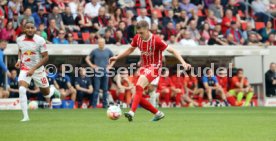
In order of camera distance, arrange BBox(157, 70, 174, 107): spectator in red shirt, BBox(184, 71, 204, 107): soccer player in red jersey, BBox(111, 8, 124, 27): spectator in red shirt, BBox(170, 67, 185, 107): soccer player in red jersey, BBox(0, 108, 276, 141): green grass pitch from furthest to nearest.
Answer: BBox(111, 8, 124, 27): spectator in red shirt, BBox(184, 71, 204, 107): soccer player in red jersey, BBox(170, 67, 185, 107): soccer player in red jersey, BBox(157, 70, 174, 107): spectator in red shirt, BBox(0, 108, 276, 141): green grass pitch

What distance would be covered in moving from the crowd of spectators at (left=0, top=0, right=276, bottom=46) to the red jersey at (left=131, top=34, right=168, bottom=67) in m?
9.64

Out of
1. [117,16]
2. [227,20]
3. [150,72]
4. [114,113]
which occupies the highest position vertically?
[117,16]

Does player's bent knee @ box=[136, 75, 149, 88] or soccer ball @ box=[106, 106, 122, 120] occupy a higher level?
player's bent knee @ box=[136, 75, 149, 88]

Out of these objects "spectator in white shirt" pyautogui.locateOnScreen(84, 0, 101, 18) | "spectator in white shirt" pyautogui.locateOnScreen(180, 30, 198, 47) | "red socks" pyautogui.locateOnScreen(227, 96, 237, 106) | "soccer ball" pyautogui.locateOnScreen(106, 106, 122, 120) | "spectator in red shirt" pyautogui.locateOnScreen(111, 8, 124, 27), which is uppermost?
"spectator in white shirt" pyautogui.locateOnScreen(84, 0, 101, 18)

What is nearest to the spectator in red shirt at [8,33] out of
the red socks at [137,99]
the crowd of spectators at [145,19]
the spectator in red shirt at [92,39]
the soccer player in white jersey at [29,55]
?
the crowd of spectators at [145,19]

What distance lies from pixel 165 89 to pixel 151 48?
37.4 feet

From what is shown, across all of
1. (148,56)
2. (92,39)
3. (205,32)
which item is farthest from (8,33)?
(148,56)

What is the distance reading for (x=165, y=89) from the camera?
2752cm

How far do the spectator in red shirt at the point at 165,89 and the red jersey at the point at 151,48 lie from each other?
440 inches

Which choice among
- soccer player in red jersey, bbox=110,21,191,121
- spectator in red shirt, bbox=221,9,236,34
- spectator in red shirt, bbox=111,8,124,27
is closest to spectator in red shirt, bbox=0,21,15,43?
spectator in red shirt, bbox=111,8,124,27

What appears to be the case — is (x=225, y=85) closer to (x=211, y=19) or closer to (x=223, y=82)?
(x=223, y=82)

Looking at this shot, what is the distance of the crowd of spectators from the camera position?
87.1 ft

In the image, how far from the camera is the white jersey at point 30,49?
56.1ft

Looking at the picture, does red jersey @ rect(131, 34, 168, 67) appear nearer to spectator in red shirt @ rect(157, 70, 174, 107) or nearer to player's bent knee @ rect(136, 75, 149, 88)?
player's bent knee @ rect(136, 75, 149, 88)
